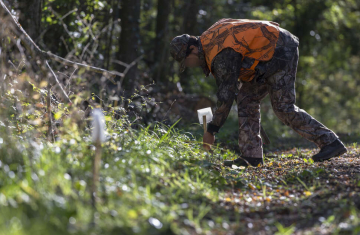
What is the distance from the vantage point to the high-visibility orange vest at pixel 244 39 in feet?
13.9

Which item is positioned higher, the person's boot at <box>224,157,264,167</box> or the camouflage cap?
the camouflage cap

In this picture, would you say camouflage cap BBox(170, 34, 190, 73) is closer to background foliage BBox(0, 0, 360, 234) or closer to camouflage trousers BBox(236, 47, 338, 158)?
background foliage BBox(0, 0, 360, 234)

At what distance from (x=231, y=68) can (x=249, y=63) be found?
269 mm

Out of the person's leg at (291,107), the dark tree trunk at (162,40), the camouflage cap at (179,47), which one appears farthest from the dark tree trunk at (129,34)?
the person's leg at (291,107)

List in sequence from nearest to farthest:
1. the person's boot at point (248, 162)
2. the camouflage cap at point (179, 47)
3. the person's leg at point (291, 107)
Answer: the camouflage cap at point (179, 47) → the person's leg at point (291, 107) → the person's boot at point (248, 162)

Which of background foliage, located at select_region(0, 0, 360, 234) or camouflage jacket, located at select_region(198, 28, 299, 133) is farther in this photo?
camouflage jacket, located at select_region(198, 28, 299, 133)

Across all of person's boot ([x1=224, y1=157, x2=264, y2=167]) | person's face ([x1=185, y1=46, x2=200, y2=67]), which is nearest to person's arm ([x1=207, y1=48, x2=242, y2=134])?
person's face ([x1=185, y1=46, x2=200, y2=67])

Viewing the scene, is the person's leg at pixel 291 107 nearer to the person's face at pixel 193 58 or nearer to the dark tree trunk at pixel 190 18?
the person's face at pixel 193 58

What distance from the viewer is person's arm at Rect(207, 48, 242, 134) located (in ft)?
13.8

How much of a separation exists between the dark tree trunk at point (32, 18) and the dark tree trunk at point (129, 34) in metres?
2.14

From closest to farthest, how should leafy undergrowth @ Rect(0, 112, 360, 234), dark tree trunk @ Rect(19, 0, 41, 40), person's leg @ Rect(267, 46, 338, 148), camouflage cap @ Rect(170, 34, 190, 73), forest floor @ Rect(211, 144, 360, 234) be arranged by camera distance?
leafy undergrowth @ Rect(0, 112, 360, 234)
forest floor @ Rect(211, 144, 360, 234)
camouflage cap @ Rect(170, 34, 190, 73)
person's leg @ Rect(267, 46, 338, 148)
dark tree trunk @ Rect(19, 0, 41, 40)

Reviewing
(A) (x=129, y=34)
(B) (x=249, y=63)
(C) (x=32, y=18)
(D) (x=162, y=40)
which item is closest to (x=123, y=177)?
(B) (x=249, y=63)

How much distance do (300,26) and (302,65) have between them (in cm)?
197

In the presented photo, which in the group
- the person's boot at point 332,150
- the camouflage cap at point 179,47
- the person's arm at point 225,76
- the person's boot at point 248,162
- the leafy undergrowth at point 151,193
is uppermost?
the camouflage cap at point 179,47
